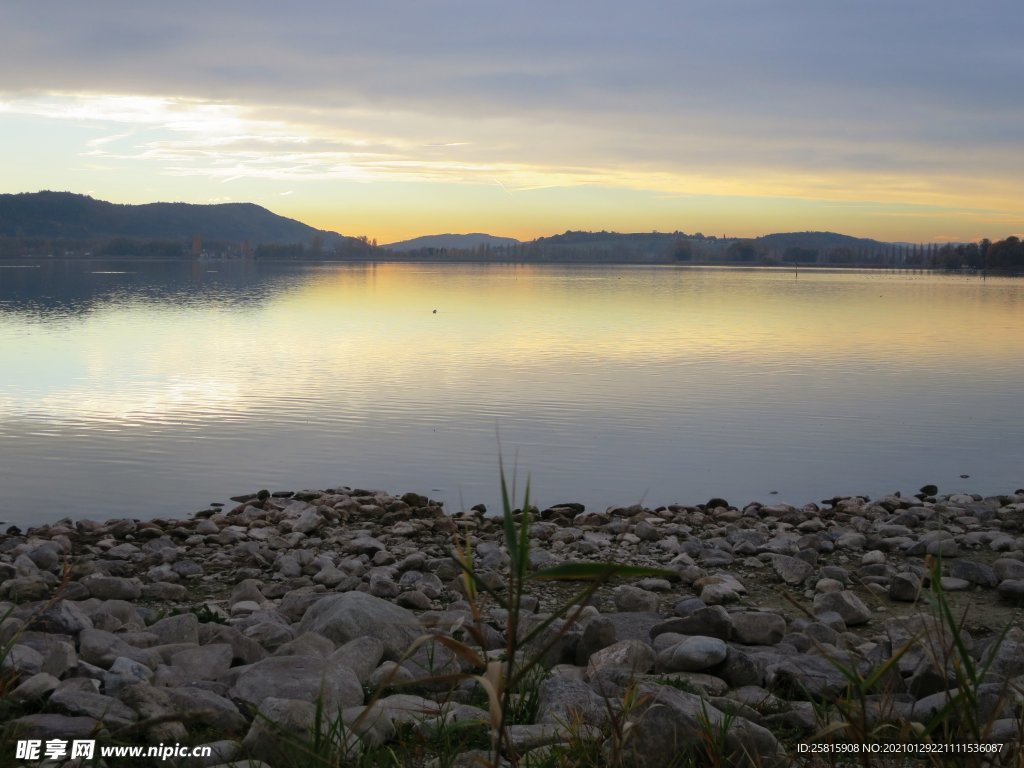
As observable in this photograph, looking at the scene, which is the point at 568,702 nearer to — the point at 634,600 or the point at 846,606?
the point at 634,600

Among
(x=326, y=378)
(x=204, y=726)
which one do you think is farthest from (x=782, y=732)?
(x=326, y=378)

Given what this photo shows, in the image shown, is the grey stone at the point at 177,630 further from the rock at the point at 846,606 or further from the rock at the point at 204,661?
the rock at the point at 846,606

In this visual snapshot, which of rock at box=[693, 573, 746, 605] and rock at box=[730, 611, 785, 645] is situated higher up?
rock at box=[730, 611, 785, 645]

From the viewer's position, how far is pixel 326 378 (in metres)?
24.5

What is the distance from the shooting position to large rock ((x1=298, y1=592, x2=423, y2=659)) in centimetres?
609

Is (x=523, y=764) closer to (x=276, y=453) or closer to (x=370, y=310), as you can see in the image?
(x=276, y=453)

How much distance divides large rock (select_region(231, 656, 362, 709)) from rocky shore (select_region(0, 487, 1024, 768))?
0.05 feet

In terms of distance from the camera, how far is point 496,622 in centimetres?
705

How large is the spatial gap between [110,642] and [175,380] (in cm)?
1900

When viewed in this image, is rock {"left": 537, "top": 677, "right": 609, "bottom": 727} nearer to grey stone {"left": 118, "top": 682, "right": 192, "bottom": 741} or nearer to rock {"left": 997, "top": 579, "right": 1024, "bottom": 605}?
grey stone {"left": 118, "top": 682, "right": 192, "bottom": 741}

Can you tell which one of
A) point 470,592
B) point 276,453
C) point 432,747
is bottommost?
point 276,453

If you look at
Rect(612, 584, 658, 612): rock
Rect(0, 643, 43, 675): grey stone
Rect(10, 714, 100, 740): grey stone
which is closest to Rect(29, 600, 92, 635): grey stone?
Rect(0, 643, 43, 675): grey stone

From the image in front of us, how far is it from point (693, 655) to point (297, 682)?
223cm

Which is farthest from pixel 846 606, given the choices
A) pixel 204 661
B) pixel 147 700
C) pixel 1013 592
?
pixel 147 700
